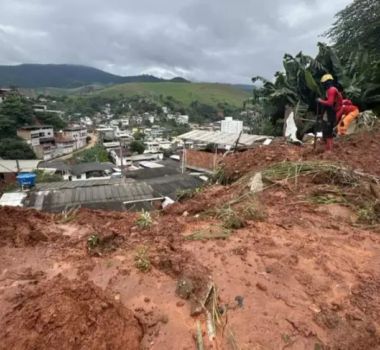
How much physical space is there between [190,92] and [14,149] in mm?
80695

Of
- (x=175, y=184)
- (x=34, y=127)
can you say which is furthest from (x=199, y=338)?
(x=34, y=127)

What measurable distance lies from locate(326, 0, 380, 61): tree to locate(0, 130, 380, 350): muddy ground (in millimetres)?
14098

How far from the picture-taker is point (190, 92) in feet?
351

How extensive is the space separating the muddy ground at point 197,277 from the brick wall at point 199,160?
693cm

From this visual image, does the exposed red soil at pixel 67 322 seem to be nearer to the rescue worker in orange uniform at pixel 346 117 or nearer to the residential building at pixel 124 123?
the rescue worker in orange uniform at pixel 346 117

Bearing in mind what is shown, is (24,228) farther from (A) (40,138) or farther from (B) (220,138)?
(A) (40,138)

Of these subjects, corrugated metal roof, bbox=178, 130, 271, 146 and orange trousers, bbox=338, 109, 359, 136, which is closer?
orange trousers, bbox=338, 109, 359, 136

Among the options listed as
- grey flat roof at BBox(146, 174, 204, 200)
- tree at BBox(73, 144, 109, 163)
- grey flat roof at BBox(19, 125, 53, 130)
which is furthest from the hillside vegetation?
grey flat roof at BBox(146, 174, 204, 200)

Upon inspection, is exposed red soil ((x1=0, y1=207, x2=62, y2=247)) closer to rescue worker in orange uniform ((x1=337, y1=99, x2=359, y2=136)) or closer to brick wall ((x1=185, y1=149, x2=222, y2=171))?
rescue worker in orange uniform ((x1=337, y1=99, x2=359, y2=136))

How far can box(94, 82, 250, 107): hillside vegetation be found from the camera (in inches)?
3923

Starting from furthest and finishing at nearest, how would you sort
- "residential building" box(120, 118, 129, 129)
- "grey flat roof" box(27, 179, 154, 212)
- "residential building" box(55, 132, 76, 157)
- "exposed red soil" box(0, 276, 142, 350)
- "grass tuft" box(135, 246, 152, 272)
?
"residential building" box(120, 118, 129, 129)
"residential building" box(55, 132, 76, 157)
"grey flat roof" box(27, 179, 154, 212)
"grass tuft" box(135, 246, 152, 272)
"exposed red soil" box(0, 276, 142, 350)

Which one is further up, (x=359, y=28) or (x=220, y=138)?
(x=359, y=28)

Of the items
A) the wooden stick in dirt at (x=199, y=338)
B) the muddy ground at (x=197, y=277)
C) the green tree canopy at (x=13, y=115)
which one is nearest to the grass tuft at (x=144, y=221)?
the muddy ground at (x=197, y=277)

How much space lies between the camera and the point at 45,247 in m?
3.16
